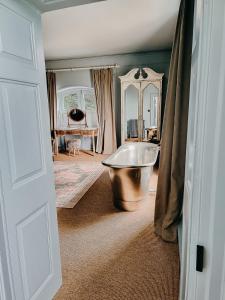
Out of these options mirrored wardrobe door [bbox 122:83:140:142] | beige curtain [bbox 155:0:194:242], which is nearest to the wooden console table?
mirrored wardrobe door [bbox 122:83:140:142]

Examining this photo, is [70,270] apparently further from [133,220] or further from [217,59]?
[217,59]

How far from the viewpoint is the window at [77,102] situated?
251 inches

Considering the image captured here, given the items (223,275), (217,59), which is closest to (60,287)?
(223,275)

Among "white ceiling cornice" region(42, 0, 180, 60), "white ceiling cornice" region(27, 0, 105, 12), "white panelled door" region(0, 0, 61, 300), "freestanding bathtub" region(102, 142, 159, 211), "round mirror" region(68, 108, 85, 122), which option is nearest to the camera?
"white panelled door" region(0, 0, 61, 300)

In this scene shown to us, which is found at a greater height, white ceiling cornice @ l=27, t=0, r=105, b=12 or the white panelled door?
white ceiling cornice @ l=27, t=0, r=105, b=12

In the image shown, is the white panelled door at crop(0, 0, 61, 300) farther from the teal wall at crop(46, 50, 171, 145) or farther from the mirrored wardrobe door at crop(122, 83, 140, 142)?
the teal wall at crop(46, 50, 171, 145)

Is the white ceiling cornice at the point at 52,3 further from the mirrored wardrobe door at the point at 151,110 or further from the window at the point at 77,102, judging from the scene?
the window at the point at 77,102

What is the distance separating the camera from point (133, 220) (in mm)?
2676

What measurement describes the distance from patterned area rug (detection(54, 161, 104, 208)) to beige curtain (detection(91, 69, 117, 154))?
105 cm

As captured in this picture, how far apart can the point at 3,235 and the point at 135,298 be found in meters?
1.15

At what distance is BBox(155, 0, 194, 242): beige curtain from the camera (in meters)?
1.71

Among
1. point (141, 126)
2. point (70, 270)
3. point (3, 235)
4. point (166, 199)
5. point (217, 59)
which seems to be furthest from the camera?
point (141, 126)

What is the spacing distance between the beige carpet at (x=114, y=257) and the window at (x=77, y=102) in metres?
3.99

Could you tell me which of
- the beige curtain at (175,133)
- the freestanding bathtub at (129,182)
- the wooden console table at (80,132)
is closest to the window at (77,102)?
the wooden console table at (80,132)
